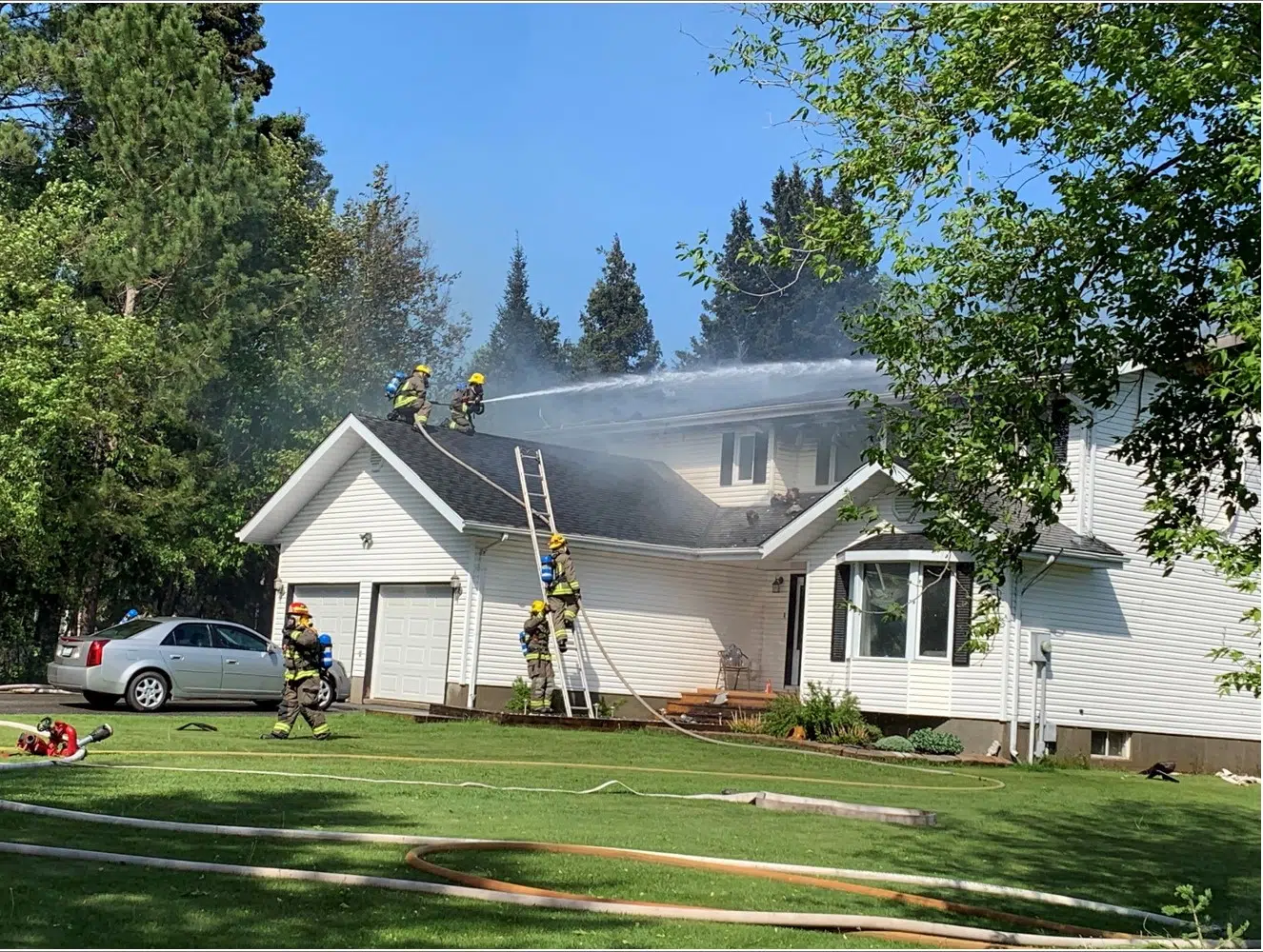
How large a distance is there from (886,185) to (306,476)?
20.4 metres

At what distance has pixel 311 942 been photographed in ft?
19.8

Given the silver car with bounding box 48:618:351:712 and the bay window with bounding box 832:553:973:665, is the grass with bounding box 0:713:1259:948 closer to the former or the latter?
the silver car with bounding box 48:618:351:712

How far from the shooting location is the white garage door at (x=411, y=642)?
84.4ft

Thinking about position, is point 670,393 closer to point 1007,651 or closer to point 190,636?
point 1007,651

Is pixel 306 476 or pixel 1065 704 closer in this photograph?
pixel 1065 704

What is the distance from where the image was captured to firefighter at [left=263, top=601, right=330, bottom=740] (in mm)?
16875

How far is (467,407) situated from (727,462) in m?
5.45

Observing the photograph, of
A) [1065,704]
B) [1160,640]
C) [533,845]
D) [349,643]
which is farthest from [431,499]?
[533,845]

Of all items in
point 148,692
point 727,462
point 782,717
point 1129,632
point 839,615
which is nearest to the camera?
point 148,692

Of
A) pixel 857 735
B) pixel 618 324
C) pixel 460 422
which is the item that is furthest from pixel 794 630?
pixel 618 324

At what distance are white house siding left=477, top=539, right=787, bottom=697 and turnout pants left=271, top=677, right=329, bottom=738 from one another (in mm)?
7626

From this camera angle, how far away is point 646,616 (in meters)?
26.8

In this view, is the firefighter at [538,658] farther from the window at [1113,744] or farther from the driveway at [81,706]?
the window at [1113,744]

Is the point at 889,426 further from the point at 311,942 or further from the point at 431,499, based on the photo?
the point at 431,499
